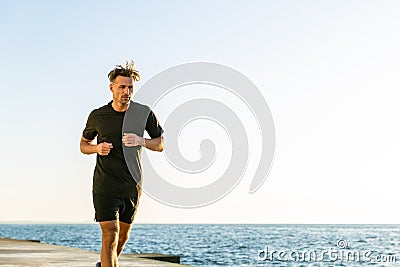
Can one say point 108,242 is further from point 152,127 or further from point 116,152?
point 152,127

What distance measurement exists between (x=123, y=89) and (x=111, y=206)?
3.11 feet

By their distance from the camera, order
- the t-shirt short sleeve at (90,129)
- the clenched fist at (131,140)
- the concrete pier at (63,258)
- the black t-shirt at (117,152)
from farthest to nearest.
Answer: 1. the concrete pier at (63,258)
2. the t-shirt short sleeve at (90,129)
3. the black t-shirt at (117,152)
4. the clenched fist at (131,140)

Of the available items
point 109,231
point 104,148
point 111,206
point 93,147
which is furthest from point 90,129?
point 109,231

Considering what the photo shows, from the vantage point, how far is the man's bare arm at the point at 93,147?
6125 mm

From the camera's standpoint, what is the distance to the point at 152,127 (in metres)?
6.40

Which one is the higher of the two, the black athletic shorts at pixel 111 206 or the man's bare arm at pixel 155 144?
the man's bare arm at pixel 155 144

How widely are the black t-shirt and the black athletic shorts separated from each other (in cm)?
4

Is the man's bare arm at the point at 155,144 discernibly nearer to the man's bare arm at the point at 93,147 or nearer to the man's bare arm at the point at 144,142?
the man's bare arm at the point at 144,142

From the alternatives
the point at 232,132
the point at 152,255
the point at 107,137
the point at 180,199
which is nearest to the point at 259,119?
the point at 232,132

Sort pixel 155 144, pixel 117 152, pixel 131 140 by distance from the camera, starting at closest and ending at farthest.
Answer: pixel 131 140 → pixel 117 152 → pixel 155 144

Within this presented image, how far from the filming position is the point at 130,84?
20.5 feet

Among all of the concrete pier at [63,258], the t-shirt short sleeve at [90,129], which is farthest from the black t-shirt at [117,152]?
the concrete pier at [63,258]

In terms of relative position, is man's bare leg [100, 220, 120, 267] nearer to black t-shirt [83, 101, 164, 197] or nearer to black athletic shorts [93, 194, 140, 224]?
black athletic shorts [93, 194, 140, 224]

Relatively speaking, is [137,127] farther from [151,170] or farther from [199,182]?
[199,182]
